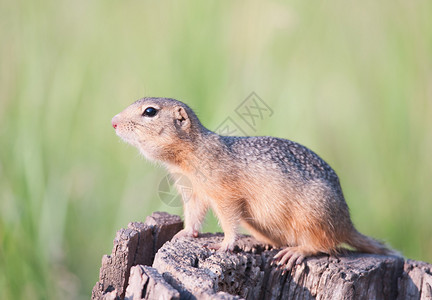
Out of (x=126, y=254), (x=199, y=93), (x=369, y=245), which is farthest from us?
(x=199, y=93)

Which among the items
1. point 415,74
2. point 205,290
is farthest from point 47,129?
point 415,74

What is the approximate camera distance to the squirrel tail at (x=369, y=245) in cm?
421

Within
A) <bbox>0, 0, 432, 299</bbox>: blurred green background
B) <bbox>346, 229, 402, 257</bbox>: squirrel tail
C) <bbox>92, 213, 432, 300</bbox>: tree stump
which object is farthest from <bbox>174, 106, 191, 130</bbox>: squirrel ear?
<bbox>346, 229, 402, 257</bbox>: squirrel tail

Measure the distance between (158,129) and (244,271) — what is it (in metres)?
1.22

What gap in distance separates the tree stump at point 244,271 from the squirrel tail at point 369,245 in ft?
0.31

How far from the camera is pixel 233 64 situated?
18.3ft

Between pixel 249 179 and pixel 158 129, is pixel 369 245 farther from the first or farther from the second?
pixel 158 129

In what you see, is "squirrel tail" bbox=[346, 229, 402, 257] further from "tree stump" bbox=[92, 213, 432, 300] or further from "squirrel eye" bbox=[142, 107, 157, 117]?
"squirrel eye" bbox=[142, 107, 157, 117]

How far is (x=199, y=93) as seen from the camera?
5371mm

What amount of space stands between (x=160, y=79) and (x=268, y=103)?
112 centimetres

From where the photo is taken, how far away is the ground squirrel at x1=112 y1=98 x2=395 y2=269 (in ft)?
12.8

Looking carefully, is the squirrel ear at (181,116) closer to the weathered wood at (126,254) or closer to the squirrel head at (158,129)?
the squirrel head at (158,129)

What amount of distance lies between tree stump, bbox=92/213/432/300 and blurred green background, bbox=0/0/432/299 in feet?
4.52

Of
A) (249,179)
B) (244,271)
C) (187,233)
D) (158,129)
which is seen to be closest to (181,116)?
(158,129)
